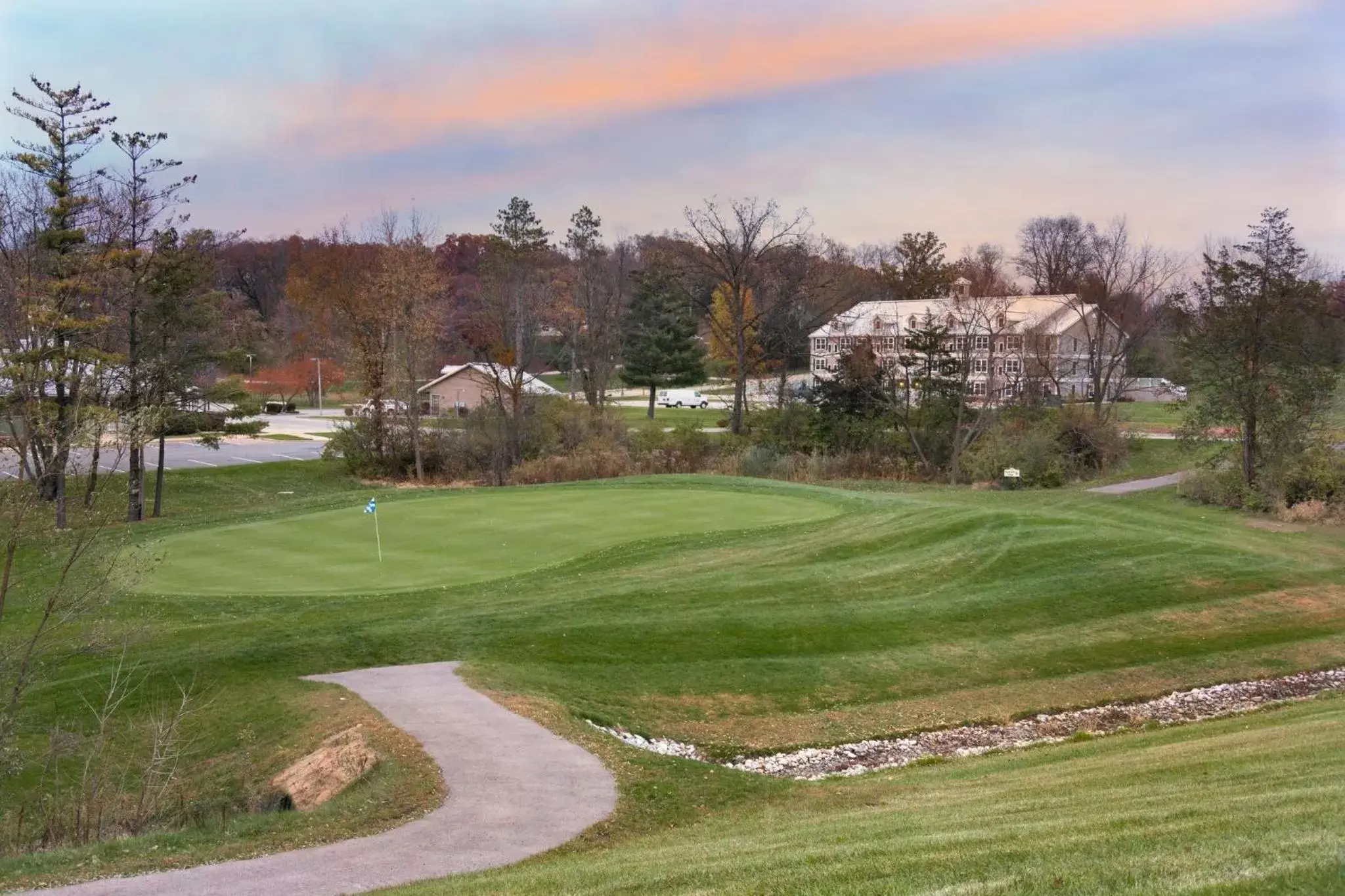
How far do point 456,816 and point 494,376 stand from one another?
3922cm

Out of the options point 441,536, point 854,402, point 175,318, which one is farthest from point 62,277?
point 854,402

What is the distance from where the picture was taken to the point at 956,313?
5209 centimetres

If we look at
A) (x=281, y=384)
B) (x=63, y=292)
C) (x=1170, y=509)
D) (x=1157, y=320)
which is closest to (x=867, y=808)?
(x=1170, y=509)

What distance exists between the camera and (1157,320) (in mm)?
57812

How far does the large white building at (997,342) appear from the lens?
156 feet

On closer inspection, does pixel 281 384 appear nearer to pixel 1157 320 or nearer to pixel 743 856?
pixel 1157 320

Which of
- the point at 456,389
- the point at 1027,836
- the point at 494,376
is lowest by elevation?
the point at 1027,836

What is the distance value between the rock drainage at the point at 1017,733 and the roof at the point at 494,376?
102ft

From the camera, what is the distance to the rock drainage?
14.2 meters

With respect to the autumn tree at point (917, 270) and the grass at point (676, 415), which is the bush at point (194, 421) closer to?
the grass at point (676, 415)

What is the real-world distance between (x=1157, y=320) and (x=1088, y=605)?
4252 cm

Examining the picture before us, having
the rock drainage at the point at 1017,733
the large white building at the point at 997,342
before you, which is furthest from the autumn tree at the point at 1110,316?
the rock drainage at the point at 1017,733

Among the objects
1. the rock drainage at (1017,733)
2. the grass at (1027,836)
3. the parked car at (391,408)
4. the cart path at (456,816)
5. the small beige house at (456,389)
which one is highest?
the small beige house at (456,389)

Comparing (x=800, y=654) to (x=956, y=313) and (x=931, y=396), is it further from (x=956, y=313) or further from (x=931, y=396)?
(x=956, y=313)
